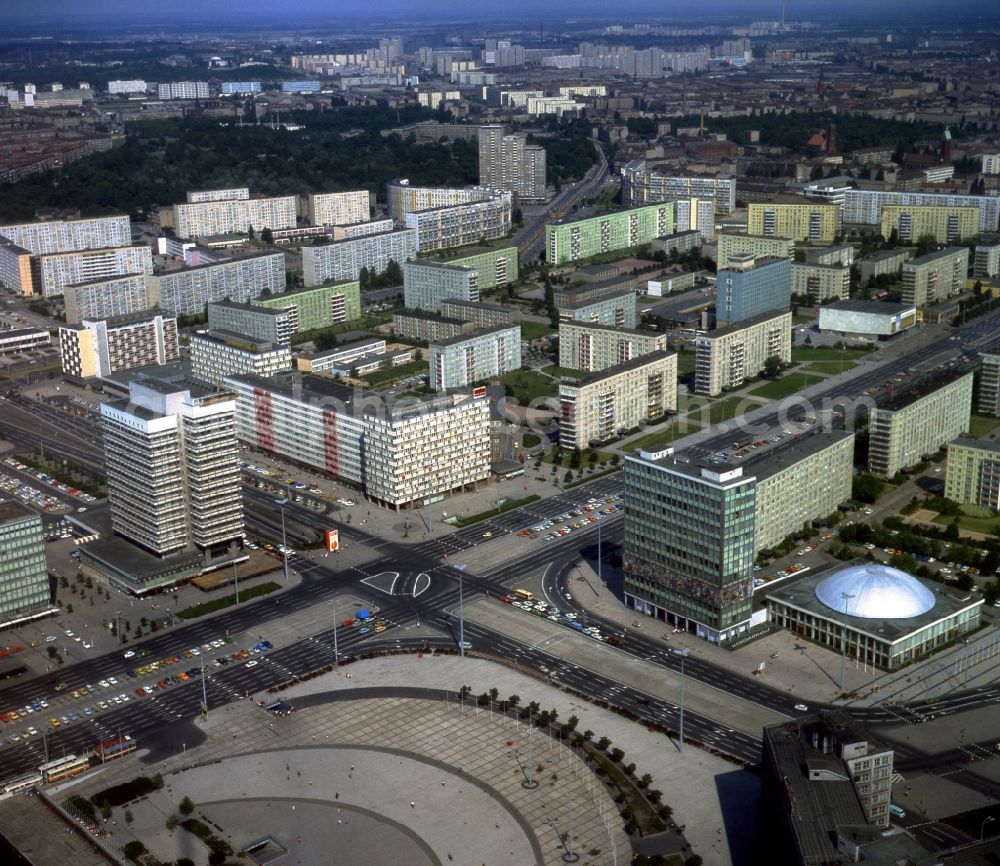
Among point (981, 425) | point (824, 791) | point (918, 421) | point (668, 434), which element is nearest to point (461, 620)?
point (824, 791)

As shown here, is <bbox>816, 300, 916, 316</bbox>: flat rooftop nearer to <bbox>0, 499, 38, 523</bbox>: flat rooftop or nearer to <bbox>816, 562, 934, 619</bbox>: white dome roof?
<bbox>816, 562, 934, 619</bbox>: white dome roof

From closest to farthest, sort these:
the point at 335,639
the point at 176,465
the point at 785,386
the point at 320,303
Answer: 1. the point at 335,639
2. the point at 176,465
3. the point at 785,386
4. the point at 320,303

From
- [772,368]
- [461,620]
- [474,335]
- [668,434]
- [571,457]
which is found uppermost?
[474,335]

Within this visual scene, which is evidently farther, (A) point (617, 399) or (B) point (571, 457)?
(A) point (617, 399)

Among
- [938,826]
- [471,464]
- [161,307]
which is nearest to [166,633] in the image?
[471,464]

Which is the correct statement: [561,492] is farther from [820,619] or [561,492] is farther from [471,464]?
[820,619]

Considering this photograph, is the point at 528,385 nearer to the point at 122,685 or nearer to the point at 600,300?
the point at 600,300
